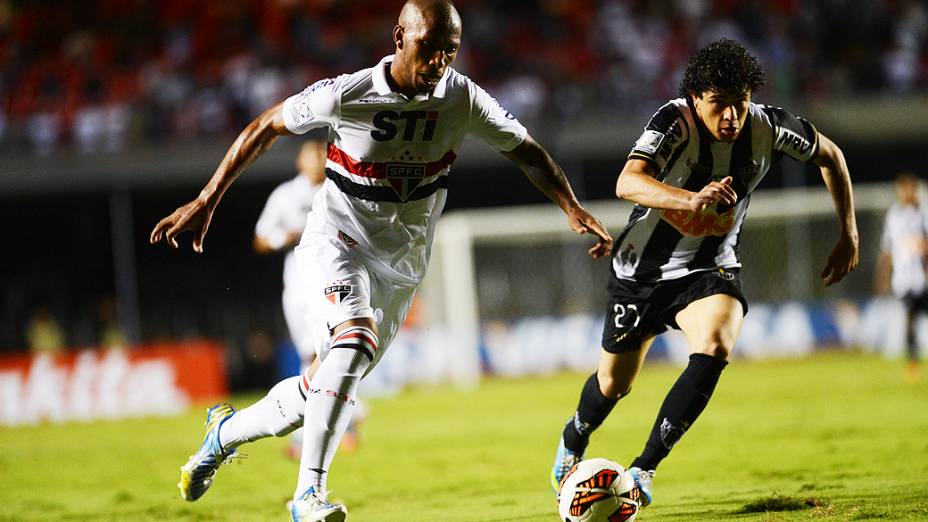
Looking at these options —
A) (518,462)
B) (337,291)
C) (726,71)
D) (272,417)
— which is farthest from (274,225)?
(726,71)

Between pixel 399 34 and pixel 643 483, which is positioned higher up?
pixel 399 34

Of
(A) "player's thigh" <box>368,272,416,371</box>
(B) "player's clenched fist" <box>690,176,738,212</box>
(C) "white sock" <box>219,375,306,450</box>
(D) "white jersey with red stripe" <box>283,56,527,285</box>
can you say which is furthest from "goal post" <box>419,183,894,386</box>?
(B) "player's clenched fist" <box>690,176,738,212</box>

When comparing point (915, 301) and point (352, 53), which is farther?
point (352, 53)

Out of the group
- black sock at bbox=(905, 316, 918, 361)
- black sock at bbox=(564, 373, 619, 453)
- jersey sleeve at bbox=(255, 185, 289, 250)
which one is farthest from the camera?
black sock at bbox=(905, 316, 918, 361)

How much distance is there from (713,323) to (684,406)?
46 cm

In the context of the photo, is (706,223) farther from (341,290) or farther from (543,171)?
(341,290)

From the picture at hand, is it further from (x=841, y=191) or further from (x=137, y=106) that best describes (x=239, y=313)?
(x=841, y=191)

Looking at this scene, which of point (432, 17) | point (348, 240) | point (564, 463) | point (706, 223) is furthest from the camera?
point (564, 463)

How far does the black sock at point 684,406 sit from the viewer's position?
5812mm

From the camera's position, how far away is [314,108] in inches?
217

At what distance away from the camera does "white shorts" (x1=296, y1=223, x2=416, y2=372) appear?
5516mm

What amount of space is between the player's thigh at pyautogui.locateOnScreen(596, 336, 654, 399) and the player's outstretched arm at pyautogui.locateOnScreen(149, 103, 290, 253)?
7.19 feet

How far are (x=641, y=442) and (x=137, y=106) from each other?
16649mm

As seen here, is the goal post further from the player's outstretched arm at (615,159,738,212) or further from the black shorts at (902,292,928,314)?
the player's outstretched arm at (615,159,738,212)
